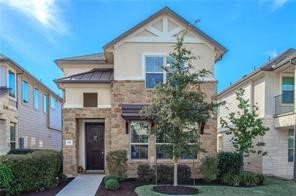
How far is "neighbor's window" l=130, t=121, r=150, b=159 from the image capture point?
14.8 m

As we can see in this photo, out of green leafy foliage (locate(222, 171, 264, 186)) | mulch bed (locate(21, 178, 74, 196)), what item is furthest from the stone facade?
mulch bed (locate(21, 178, 74, 196))

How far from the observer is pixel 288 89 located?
17.0m

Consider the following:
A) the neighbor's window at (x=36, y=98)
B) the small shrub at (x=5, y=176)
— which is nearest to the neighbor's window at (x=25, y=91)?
the neighbor's window at (x=36, y=98)

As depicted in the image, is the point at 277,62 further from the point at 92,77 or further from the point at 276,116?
the point at 92,77

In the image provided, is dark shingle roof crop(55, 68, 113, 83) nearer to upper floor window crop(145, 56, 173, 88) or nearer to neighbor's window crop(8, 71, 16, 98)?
upper floor window crop(145, 56, 173, 88)

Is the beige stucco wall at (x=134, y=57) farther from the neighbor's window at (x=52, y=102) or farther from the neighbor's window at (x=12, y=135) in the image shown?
the neighbor's window at (x=52, y=102)

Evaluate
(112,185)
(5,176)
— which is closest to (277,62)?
(112,185)

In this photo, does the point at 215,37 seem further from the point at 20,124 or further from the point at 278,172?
the point at 20,124

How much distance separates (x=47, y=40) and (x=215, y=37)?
24.2ft

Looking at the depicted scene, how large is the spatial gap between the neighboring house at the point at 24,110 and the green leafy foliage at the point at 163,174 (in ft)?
24.1

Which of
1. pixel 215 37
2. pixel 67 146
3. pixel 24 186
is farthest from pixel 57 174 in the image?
pixel 215 37

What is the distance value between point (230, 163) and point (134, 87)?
5.31m

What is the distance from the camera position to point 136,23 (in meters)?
14.8

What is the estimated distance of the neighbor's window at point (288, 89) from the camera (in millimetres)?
16906
